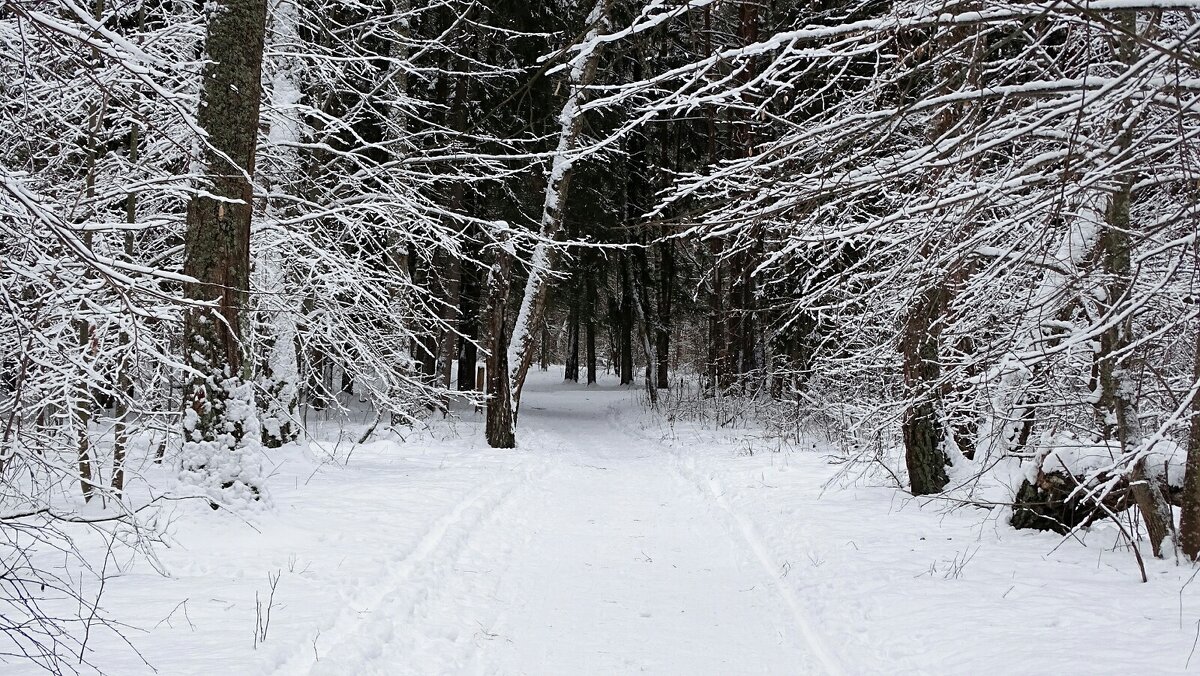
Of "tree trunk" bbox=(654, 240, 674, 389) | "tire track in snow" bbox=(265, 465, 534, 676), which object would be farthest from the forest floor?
"tree trunk" bbox=(654, 240, 674, 389)

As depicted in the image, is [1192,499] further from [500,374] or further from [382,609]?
[500,374]

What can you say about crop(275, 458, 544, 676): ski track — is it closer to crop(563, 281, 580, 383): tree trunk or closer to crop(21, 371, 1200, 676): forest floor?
crop(21, 371, 1200, 676): forest floor

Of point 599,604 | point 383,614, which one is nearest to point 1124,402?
point 599,604

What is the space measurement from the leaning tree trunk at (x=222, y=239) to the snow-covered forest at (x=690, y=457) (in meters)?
0.03

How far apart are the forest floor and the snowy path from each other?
21 mm

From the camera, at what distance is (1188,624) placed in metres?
4.48

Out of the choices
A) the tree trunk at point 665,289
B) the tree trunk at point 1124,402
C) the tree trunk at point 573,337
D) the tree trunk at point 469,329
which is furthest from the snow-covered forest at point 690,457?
the tree trunk at point 573,337

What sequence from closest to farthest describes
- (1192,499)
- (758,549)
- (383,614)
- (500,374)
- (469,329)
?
1. (383,614)
2. (1192,499)
3. (758,549)
4. (500,374)
5. (469,329)

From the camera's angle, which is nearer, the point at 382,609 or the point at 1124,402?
the point at 382,609

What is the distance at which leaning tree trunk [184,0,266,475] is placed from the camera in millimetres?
6906

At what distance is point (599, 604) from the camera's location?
18.6ft

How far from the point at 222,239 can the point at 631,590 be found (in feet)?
15.5

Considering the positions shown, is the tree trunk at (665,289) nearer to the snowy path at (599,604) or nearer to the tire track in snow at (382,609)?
the snowy path at (599,604)

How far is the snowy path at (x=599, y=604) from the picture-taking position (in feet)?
14.9
